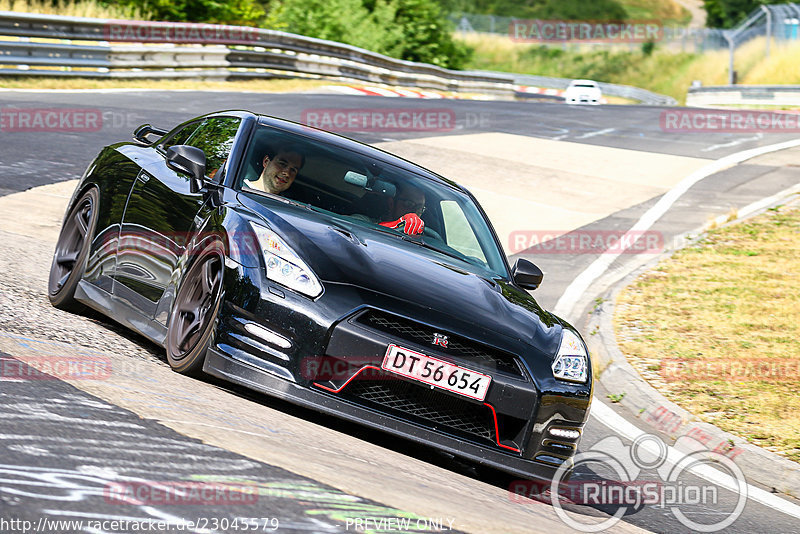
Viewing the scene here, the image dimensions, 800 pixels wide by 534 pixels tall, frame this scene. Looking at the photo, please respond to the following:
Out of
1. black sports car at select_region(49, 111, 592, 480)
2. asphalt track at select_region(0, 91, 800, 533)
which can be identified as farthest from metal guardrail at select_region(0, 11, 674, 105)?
black sports car at select_region(49, 111, 592, 480)

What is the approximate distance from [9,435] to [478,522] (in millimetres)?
1666

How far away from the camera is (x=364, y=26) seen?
44000 millimetres

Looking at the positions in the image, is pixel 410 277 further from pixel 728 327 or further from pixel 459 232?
pixel 728 327

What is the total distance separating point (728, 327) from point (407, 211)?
14.6 ft

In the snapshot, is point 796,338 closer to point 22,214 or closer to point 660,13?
point 22,214

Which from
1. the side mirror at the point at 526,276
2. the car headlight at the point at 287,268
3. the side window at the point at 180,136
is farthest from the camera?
the side window at the point at 180,136

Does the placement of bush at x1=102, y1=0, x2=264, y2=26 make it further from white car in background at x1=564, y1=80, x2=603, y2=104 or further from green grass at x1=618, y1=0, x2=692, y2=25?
green grass at x1=618, y1=0, x2=692, y2=25

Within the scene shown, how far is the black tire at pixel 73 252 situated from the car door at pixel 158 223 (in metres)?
0.45

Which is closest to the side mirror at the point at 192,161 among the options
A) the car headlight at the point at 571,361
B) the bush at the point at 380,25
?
the car headlight at the point at 571,361

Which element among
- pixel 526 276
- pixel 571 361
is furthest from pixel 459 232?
pixel 571 361

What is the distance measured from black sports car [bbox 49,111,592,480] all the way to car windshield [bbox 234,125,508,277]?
0.01m

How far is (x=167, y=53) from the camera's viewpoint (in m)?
24.2

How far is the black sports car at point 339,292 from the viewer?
16.1 ft

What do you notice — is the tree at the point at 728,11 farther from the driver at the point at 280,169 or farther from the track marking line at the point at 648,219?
the driver at the point at 280,169
